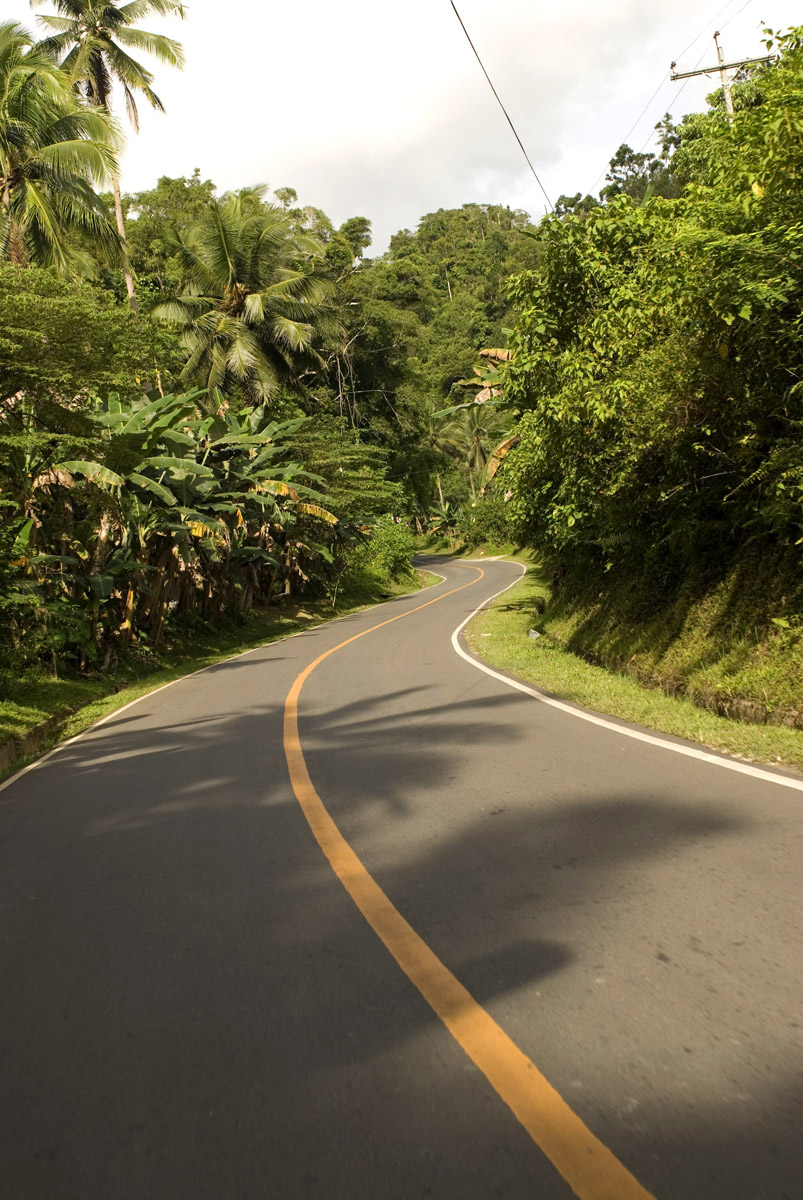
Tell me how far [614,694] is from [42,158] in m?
17.7

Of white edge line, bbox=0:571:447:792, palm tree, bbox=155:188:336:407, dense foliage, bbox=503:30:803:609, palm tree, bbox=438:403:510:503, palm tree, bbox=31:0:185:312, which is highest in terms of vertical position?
palm tree, bbox=31:0:185:312

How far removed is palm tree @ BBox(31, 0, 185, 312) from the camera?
86.1ft

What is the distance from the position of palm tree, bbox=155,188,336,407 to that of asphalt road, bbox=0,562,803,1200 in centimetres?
2849

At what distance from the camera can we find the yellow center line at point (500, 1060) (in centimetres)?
236

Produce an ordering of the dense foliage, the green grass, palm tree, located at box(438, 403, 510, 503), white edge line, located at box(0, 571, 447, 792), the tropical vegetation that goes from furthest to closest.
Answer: palm tree, located at box(438, 403, 510, 503) → white edge line, located at box(0, 571, 447, 792) → the tropical vegetation → the dense foliage → the green grass

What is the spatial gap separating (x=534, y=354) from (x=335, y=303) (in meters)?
32.2

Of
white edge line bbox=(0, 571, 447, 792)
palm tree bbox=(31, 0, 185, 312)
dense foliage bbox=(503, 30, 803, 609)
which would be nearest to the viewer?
dense foliage bbox=(503, 30, 803, 609)

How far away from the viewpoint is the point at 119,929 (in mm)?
4457

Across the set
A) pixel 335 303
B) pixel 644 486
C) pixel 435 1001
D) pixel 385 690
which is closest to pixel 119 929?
pixel 435 1001

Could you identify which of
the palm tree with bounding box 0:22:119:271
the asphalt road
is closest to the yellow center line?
the asphalt road

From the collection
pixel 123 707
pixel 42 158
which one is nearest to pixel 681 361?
pixel 123 707

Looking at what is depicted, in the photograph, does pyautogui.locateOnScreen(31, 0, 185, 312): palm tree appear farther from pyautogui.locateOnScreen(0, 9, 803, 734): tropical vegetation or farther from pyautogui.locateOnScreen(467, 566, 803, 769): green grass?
pyautogui.locateOnScreen(467, 566, 803, 769): green grass

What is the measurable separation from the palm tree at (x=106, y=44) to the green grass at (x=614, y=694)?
16.0 meters

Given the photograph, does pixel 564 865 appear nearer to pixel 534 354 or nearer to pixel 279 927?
pixel 279 927
